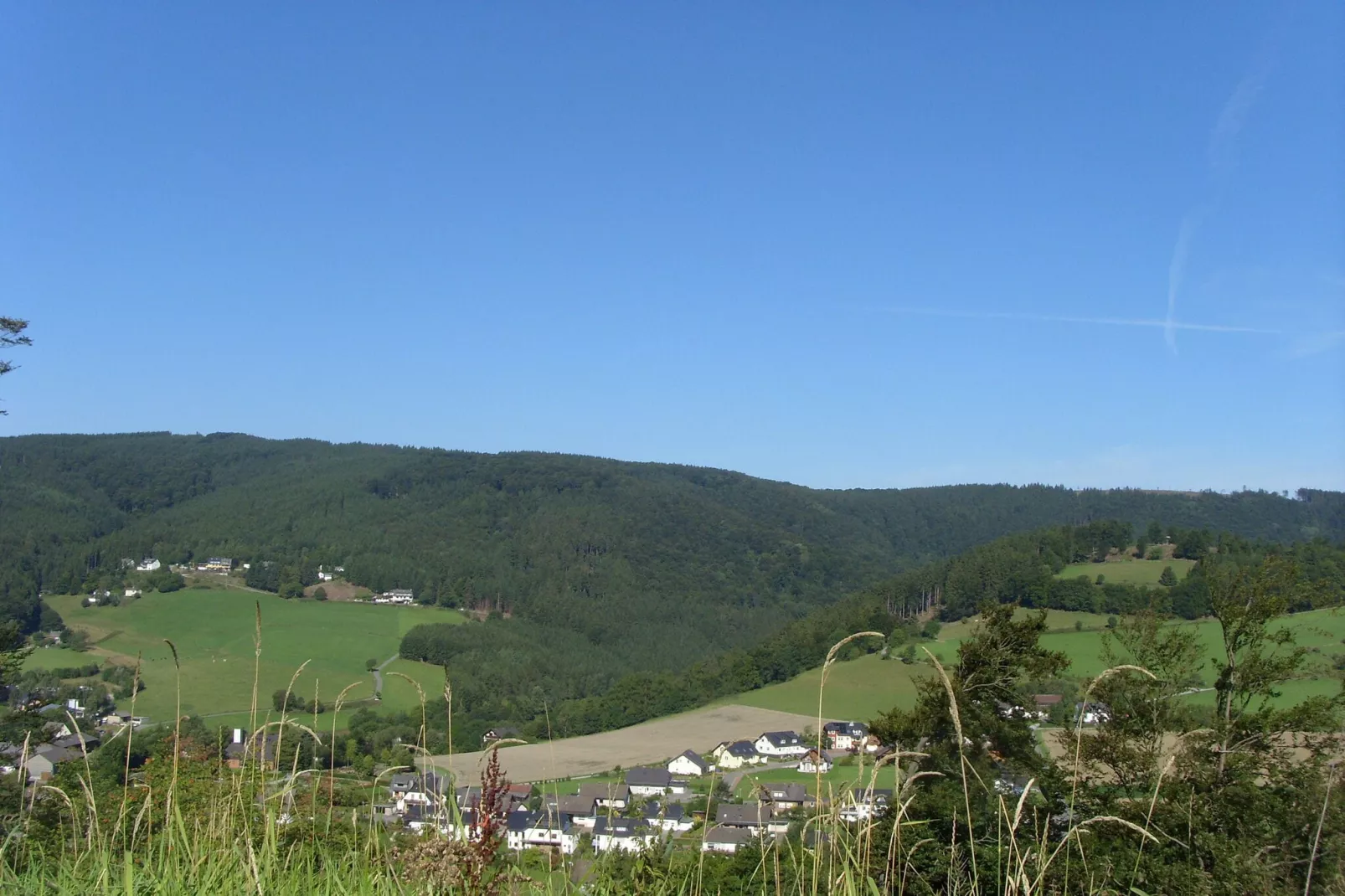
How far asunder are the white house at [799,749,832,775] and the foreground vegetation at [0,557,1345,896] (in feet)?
0.25

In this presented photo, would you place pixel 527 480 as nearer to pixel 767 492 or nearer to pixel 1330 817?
pixel 767 492

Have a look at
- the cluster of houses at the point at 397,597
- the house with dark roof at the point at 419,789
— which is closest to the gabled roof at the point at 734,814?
the house with dark roof at the point at 419,789

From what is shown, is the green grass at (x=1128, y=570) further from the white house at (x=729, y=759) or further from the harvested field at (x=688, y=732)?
the white house at (x=729, y=759)

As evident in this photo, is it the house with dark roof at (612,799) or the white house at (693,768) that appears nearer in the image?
the house with dark roof at (612,799)

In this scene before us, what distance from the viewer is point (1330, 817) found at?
20.7 feet

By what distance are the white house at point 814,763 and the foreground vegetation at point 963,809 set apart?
0.08m

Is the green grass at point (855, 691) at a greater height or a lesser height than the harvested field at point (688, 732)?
greater

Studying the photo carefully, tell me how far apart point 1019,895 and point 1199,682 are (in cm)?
1335

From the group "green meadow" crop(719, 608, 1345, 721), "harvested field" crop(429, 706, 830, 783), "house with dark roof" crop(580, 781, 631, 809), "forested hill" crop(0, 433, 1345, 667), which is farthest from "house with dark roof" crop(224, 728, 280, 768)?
"forested hill" crop(0, 433, 1345, 667)

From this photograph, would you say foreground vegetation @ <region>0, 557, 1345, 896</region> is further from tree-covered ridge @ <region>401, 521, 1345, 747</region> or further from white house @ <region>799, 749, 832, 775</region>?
tree-covered ridge @ <region>401, 521, 1345, 747</region>

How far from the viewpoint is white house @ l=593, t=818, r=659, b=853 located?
325cm

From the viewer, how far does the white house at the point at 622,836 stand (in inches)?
128

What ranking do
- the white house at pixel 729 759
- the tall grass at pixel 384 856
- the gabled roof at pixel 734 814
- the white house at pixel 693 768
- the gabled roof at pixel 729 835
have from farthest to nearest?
the white house at pixel 693 768 < the white house at pixel 729 759 < the gabled roof at pixel 734 814 < the gabled roof at pixel 729 835 < the tall grass at pixel 384 856

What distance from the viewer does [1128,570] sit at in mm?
63000
